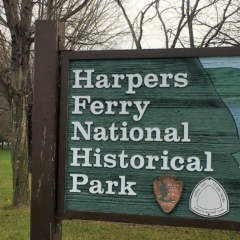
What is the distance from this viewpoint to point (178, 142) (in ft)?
9.00

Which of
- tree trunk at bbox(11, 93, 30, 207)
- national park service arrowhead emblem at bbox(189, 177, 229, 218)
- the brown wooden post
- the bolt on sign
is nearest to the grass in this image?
tree trunk at bbox(11, 93, 30, 207)

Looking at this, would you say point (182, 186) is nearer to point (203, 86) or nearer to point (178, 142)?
point (178, 142)

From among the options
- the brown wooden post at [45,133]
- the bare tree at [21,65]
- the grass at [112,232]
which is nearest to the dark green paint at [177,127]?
the brown wooden post at [45,133]

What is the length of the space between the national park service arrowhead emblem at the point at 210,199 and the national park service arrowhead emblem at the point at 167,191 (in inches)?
4.5

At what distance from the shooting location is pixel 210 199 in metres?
2.68

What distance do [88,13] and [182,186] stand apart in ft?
27.3

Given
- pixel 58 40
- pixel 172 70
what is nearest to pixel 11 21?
pixel 58 40

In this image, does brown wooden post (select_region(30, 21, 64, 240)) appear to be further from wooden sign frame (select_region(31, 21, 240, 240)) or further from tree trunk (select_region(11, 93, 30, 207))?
tree trunk (select_region(11, 93, 30, 207))

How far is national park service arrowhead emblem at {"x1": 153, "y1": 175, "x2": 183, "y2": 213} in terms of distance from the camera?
2.73m

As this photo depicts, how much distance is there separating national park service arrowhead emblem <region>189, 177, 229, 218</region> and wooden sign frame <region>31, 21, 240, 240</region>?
60 cm

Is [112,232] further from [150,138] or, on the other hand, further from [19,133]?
[150,138]

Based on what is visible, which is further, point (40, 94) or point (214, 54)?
point (40, 94)

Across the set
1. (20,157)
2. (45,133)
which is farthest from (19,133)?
(45,133)

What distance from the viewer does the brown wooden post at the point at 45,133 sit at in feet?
9.53
